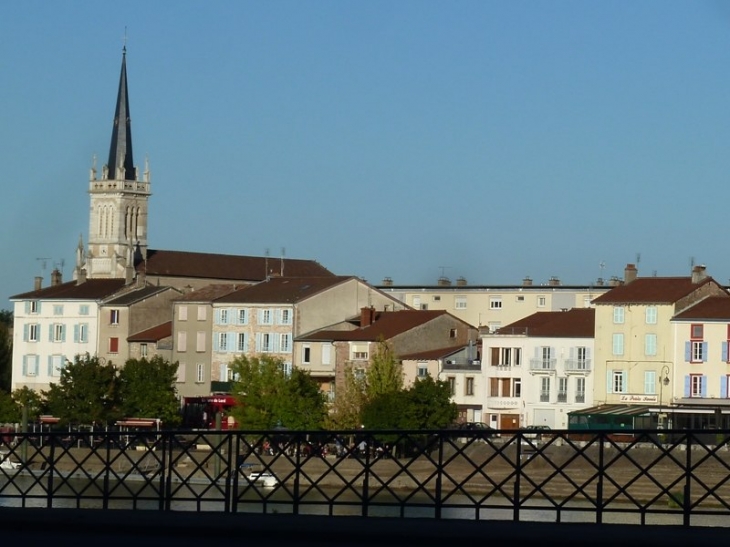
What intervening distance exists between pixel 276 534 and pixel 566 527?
12.1 feet

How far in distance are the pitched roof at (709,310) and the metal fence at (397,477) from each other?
13.7m

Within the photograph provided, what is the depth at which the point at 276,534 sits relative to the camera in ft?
69.3

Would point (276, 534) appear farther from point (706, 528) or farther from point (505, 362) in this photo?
point (505, 362)

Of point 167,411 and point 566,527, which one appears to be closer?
point 566,527

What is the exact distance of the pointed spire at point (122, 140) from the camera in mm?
158000

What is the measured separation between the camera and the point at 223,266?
128875 millimetres

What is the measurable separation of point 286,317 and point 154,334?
33.3 feet

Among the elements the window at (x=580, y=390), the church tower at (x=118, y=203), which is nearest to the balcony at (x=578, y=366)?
the window at (x=580, y=390)

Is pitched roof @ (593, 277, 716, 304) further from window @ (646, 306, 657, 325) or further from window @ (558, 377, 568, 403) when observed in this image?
window @ (558, 377, 568, 403)

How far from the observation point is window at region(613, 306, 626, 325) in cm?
8044

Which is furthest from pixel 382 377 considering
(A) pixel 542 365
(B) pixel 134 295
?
Result: (B) pixel 134 295

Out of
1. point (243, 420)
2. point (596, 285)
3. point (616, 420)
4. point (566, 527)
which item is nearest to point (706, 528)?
point (566, 527)

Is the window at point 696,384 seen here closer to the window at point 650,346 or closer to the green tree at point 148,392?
the window at point 650,346

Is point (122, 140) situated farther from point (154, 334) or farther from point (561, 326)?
point (561, 326)
